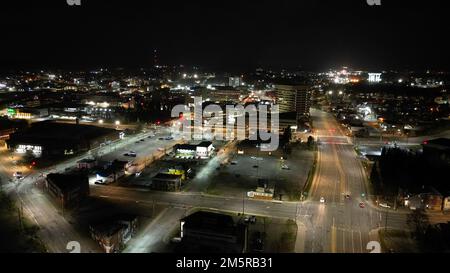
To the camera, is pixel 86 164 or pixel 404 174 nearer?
pixel 404 174

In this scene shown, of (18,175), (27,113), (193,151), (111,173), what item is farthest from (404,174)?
(27,113)

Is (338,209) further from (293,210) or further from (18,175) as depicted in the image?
(18,175)

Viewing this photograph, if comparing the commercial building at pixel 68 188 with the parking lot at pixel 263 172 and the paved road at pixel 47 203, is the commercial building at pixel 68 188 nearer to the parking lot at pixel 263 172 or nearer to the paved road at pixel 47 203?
the paved road at pixel 47 203

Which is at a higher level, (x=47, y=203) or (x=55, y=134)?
(x=55, y=134)

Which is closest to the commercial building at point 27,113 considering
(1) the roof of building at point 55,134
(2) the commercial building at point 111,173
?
(1) the roof of building at point 55,134

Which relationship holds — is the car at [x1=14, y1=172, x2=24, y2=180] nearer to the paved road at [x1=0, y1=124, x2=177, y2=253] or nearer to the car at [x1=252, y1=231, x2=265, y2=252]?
the paved road at [x1=0, y1=124, x2=177, y2=253]

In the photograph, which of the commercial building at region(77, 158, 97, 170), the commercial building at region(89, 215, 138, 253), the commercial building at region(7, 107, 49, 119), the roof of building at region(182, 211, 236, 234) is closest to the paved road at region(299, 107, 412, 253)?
the roof of building at region(182, 211, 236, 234)
